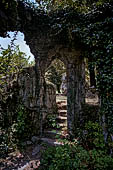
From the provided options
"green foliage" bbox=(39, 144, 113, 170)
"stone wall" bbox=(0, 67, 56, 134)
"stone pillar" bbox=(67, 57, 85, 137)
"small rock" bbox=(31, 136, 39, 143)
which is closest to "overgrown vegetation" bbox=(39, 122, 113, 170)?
"green foliage" bbox=(39, 144, 113, 170)

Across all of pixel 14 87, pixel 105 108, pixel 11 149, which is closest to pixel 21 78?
pixel 14 87

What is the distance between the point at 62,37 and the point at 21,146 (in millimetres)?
3742

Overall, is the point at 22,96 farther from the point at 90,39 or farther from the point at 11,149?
the point at 90,39

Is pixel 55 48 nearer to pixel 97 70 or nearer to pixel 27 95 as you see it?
pixel 97 70

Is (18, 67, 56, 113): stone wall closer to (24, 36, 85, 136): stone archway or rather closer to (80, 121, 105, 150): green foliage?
(24, 36, 85, 136): stone archway

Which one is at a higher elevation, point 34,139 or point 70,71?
point 70,71

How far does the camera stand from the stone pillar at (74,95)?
14.4ft

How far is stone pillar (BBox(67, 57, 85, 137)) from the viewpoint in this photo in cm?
438

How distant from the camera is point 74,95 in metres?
4.40

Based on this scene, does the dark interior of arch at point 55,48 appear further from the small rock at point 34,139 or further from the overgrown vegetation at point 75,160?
the overgrown vegetation at point 75,160

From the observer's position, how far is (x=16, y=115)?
14.4ft

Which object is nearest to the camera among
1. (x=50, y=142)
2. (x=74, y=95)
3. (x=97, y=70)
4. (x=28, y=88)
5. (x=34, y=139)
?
(x=97, y=70)

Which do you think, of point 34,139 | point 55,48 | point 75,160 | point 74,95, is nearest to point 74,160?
point 75,160

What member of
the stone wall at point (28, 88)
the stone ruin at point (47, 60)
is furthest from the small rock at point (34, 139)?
the stone wall at point (28, 88)
